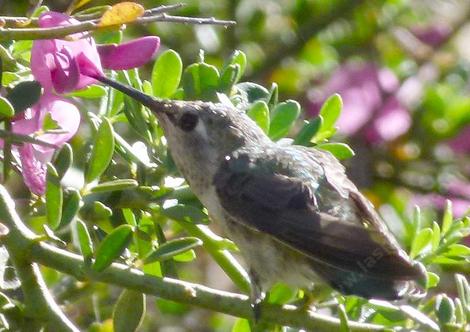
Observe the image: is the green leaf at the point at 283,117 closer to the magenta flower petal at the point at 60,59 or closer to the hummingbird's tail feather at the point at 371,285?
the hummingbird's tail feather at the point at 371,285

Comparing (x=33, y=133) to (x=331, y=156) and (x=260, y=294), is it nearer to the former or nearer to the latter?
(x=260, y=294)

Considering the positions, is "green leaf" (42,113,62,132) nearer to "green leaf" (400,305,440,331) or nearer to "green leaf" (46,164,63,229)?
"green leaf" (46,164,63,229)

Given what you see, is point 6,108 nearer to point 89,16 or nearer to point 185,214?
point 89,16

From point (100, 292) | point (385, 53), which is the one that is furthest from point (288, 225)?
point (385, 53)

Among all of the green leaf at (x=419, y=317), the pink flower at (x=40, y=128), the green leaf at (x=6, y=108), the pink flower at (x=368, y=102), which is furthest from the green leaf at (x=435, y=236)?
the pink flower at (x=368, y=102)

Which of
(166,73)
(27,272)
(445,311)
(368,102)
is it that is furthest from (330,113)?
(368,102)

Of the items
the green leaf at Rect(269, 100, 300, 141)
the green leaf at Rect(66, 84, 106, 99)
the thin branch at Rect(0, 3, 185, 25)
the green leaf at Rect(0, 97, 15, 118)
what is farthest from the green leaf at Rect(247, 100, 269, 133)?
Answer: the green leaf at Rect(0, 97, 15, 118)
